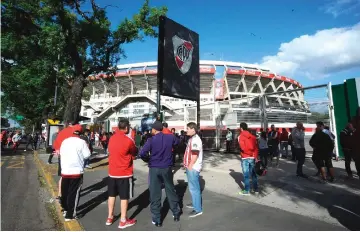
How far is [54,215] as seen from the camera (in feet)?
15.7

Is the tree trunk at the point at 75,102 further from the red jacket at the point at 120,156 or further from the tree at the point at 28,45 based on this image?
the red jacket at the point at 120,156

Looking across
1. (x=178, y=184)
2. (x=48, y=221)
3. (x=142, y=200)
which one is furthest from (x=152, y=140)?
(x=178, y=184)

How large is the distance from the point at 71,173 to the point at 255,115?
973cm

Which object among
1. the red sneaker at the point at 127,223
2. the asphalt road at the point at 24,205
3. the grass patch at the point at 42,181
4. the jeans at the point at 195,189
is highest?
the jeans at the point at 195,189

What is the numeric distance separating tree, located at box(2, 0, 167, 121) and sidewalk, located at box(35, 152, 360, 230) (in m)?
6.13

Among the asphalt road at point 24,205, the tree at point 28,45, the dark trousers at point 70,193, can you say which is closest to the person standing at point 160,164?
the dark trousers at point 70,193

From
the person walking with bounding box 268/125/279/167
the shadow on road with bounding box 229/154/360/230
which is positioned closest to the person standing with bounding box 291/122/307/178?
the shadow on road with bounding box 229/154/360/230

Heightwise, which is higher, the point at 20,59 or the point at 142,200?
the point at 20,59

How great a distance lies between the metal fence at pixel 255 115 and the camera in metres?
10.3

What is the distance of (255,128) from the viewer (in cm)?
1207

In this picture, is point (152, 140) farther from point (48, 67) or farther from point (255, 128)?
point (48, 67)

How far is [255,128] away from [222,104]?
3.15 meters

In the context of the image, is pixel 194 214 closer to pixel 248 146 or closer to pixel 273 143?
pixel 248 146

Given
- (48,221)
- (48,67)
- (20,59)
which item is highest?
(20,59)
